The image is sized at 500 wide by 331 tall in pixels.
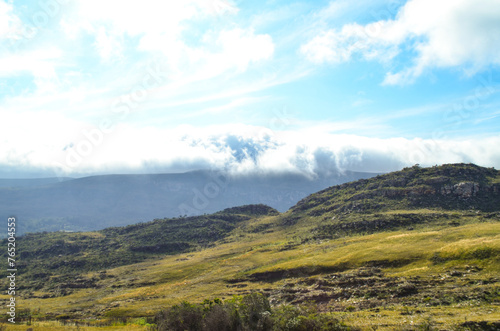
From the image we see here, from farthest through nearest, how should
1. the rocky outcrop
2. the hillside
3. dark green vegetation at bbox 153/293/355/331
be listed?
the rocky outcrop
the hillside
dark green vegetation at bbox 153/293/355/331

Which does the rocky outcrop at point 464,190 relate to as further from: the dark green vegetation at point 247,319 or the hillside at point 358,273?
the dark green vegetation at point 247,319

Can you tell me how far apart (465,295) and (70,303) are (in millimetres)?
124661

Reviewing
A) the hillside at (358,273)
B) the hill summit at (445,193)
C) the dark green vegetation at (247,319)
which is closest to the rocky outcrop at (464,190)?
the hill summit at (445,193)

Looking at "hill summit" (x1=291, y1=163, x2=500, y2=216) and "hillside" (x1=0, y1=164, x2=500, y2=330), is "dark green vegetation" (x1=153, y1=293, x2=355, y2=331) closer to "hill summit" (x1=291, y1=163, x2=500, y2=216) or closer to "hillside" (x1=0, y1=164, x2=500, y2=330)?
"hillside" (x1=0, y1=164, x2=500, y2=330)

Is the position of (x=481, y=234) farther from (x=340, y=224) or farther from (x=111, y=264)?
(x=111, y=264)

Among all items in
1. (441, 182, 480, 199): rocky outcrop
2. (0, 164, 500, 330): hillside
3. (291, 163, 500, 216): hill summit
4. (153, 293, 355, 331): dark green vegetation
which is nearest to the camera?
(153, 293, 355, 331): dark green vegetation

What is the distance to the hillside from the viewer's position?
4625 cm

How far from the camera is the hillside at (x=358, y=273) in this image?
4625 cm

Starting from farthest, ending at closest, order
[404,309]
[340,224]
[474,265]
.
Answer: [340,224] < [474,265] < [404,309]

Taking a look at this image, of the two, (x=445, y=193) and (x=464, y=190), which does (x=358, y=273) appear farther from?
(x=445, y=193)

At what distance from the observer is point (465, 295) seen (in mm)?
47312

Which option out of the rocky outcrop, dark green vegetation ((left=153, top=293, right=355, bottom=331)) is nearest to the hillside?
the rocky outcrop

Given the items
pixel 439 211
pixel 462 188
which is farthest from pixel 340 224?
pixel 462 188

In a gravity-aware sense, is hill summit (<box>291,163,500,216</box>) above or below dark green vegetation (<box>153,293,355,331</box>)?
above
